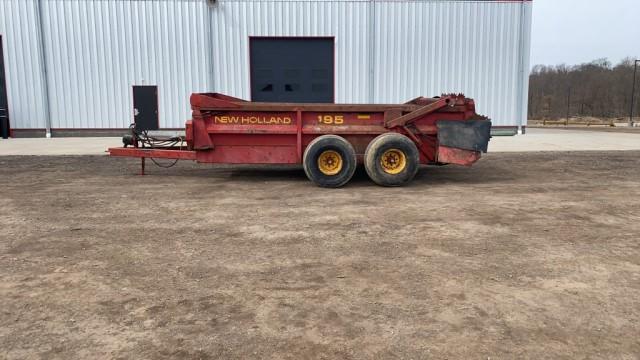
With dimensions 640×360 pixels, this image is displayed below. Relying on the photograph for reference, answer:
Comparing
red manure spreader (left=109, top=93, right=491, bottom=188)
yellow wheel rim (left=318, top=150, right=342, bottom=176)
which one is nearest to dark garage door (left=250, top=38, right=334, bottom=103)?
red manure spreader (left=109, top=93, right=491, bottom=188)

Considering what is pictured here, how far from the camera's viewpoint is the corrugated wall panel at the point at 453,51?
1992cm

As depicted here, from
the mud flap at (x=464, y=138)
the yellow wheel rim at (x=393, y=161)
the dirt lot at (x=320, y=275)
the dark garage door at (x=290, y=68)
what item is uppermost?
the dark garage door at (x=290, y=68)

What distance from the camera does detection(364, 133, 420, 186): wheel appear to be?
28.1 ft

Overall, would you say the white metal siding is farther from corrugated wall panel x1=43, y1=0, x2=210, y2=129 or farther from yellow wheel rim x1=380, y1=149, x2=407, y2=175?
yellow wheel rim x1=380, y1=149, x2=407, y2=175

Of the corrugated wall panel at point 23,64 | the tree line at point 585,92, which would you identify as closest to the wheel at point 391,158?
the corrugated wall panel at point 23,64

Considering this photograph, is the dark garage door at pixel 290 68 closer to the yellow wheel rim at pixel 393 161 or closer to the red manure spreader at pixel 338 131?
the red manure spreader at pixel 338 131

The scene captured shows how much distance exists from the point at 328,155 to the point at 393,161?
114cm

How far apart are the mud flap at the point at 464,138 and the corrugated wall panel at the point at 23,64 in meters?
17.1

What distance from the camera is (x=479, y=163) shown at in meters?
12.2

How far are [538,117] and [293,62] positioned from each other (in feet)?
225

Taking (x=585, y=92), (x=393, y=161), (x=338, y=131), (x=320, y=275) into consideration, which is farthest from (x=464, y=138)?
(x=585, y=92)

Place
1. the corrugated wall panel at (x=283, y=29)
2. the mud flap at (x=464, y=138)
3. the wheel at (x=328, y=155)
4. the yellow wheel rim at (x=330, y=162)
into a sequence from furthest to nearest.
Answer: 1. the corrugated wall panel at (x=283, y=29)
2. the mud flap at (x=464, y=138)
3. the yellow wheel rim at (x=330, y=162)
4. the wheel at (x=328, y=155)

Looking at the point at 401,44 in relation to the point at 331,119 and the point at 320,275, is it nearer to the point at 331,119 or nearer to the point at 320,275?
the point at 331,119

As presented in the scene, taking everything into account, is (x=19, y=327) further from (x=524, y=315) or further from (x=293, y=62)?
(x=293, y=62)
